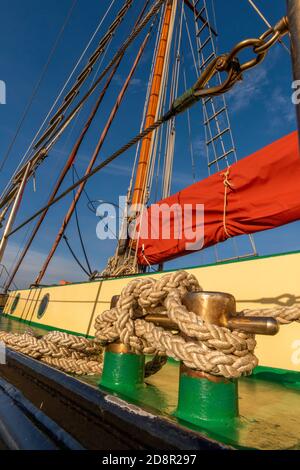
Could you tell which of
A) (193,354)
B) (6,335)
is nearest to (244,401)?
(193,354)

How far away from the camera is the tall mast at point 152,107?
566 centimetres

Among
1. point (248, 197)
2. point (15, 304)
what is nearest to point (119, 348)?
point (248, 197)

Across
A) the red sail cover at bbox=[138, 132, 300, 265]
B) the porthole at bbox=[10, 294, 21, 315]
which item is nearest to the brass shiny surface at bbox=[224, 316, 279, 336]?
the red sail cover at bbox=[138, 132, 300, 265]

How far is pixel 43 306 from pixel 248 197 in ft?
13.6

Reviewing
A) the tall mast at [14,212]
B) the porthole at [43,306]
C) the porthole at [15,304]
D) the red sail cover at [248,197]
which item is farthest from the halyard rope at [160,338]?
the porthole at [15,304]

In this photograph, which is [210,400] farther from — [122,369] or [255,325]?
[122,369]

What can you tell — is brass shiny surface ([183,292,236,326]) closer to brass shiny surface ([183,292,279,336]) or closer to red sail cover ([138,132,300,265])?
brass shiny surface ([183,292,279,336])

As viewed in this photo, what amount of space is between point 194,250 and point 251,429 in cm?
245

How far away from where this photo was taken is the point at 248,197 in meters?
2.58

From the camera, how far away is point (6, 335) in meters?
1.86

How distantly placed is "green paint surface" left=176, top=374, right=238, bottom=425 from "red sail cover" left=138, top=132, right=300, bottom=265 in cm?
179

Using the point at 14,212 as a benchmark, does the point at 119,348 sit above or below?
below

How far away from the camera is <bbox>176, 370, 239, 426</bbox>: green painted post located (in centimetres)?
88

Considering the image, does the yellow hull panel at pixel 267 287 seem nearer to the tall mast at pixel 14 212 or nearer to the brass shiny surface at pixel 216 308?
the brass shiny surface at pixel 216 308
